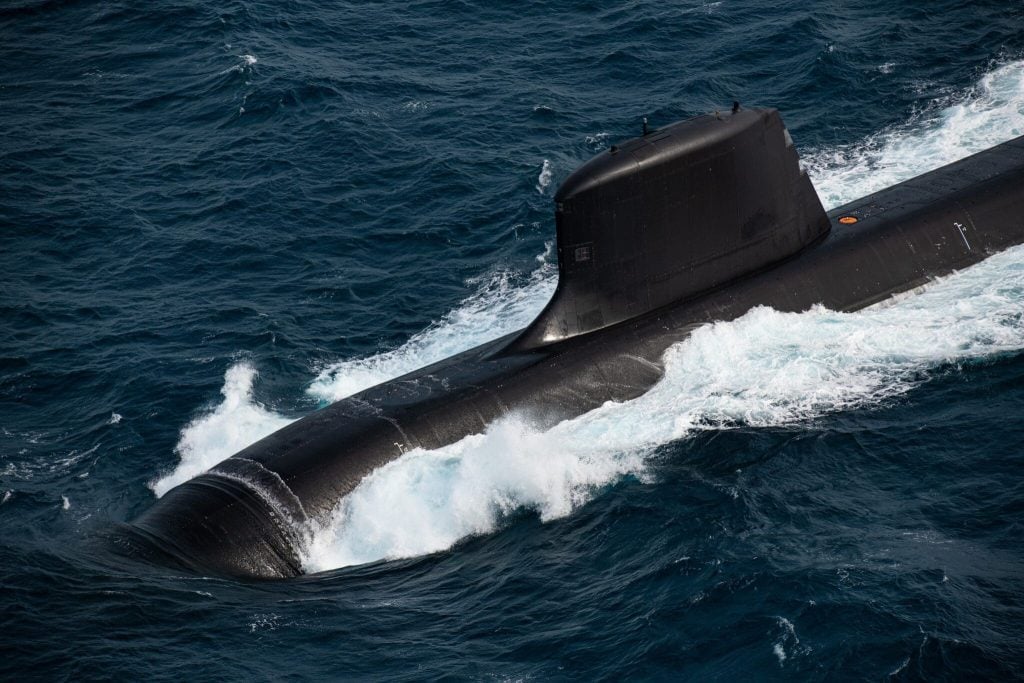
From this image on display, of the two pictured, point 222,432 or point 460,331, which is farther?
point 460,331

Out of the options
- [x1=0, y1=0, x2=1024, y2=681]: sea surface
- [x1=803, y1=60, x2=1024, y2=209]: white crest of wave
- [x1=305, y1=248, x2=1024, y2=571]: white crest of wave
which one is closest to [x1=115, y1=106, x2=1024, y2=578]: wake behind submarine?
[x1=305, y1=248, x2=1024, y2=571]: white crest of wave

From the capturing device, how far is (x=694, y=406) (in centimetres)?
2023

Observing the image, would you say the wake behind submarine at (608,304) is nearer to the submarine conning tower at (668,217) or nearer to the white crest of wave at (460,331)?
the submarine conning tower at (668,217)

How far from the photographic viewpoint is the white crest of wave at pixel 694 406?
18.2m

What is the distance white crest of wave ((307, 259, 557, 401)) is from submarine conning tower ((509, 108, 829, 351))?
3.22 metres

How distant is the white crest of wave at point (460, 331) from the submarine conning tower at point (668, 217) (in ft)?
10.6

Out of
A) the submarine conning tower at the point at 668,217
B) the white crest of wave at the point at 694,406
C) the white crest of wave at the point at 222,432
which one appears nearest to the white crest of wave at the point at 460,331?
the white crest of wave at the point at 222,432

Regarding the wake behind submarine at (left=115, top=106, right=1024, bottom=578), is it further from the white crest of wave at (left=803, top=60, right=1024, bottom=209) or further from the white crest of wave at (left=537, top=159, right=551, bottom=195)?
the white crest of wave at (left=537, top=159, right=551, bottom=195)

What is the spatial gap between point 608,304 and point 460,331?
182 inches

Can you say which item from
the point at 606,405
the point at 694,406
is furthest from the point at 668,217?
the point at 606,405

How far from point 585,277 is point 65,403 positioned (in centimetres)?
1056

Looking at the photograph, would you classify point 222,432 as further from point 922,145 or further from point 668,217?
point 922,145

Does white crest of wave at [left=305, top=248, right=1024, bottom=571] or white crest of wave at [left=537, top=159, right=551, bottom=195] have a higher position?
white crest of wave at [left=537, top=159, right=551, bottom=195]

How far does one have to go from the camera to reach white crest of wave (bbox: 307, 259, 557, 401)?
23281 mm
